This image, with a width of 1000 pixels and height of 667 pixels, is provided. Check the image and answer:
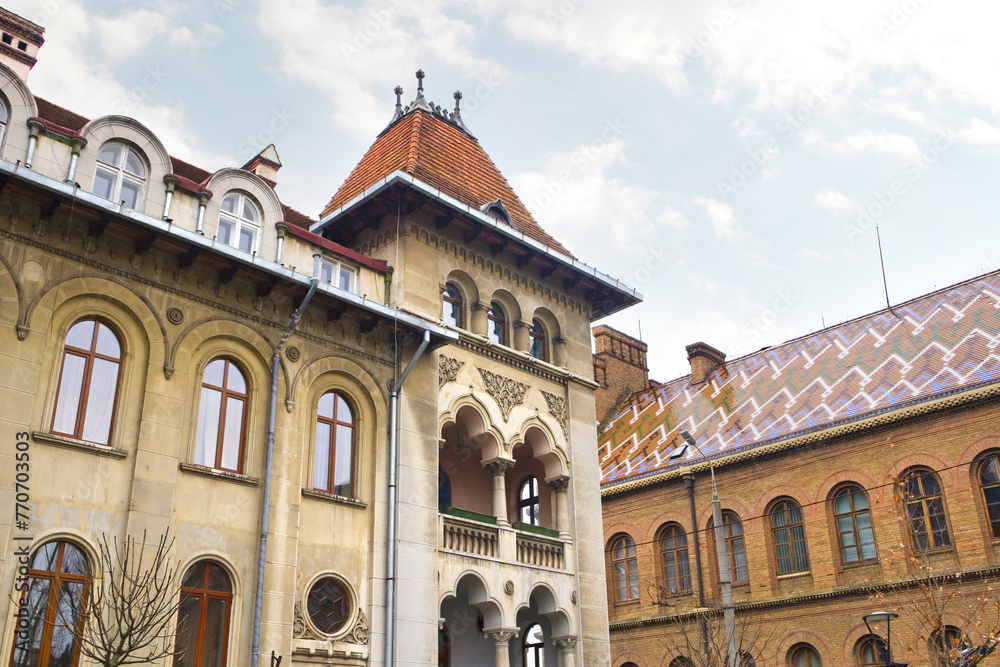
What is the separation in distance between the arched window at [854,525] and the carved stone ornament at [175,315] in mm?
22248

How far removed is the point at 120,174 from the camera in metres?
16.0

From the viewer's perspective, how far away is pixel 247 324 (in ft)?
56.9

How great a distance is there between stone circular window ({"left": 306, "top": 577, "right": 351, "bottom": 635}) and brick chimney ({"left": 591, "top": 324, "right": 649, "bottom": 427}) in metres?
26.2

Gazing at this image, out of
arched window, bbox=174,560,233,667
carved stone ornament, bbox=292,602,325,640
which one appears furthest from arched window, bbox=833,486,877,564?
arched window, bbox=174,560,233,667

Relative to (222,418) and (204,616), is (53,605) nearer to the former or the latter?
(204,616)

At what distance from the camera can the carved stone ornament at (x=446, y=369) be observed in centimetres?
2045

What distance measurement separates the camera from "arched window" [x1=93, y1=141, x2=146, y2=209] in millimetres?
15867

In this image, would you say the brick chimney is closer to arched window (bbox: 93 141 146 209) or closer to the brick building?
the brick building

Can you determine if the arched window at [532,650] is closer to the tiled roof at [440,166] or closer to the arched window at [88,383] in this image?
the tiled roof at [440,166]

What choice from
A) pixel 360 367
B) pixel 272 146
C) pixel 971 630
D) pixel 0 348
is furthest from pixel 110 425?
pixel 971 630

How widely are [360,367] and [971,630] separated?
1864 cm

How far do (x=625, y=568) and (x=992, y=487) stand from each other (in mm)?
13482

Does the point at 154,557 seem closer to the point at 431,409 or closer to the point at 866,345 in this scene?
the point at 431,409

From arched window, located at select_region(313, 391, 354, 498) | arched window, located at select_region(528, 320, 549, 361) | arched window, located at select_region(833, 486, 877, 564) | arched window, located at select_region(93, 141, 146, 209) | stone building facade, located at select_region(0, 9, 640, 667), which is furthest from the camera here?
arched window, located at select_region(833, 486, 877, 564)
